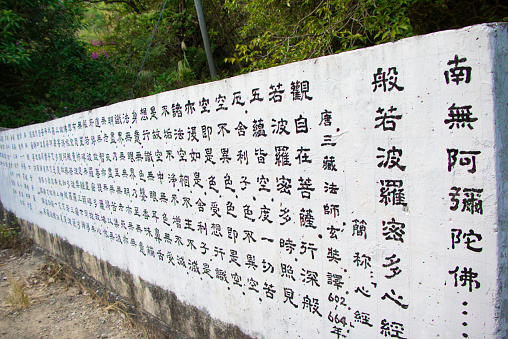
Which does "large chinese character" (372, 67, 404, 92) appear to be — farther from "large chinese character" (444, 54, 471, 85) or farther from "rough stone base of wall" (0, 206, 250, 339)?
"rough stone base of wall" (0, 206, 250, 339)

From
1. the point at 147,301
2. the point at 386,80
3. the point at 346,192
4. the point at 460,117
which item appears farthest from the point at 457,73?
the point at 147,301

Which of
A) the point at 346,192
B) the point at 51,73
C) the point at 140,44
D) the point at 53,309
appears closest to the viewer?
the point at 346,192

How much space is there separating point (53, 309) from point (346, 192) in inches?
163

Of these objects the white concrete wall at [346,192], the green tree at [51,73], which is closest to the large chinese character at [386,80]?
the white concrete wall at [346,192]

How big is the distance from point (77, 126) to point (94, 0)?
8.21 m

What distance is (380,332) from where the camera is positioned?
164 cm

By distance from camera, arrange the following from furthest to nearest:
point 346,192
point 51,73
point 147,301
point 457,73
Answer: point 51,73 → point 147,301 → point 346,192 → point 457,73

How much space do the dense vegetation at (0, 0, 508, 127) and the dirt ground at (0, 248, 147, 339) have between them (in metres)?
3.54

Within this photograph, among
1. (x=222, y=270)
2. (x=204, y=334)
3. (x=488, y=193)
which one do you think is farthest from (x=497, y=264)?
(x=204, y=334)

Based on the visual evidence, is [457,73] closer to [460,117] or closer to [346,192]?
[460,117]

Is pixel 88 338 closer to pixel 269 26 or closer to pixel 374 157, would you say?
pixel 374 157

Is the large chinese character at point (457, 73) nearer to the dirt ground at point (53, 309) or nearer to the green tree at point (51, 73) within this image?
the dirt ground at point (53, 309)

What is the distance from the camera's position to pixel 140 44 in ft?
28.1

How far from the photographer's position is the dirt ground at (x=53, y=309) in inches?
140
